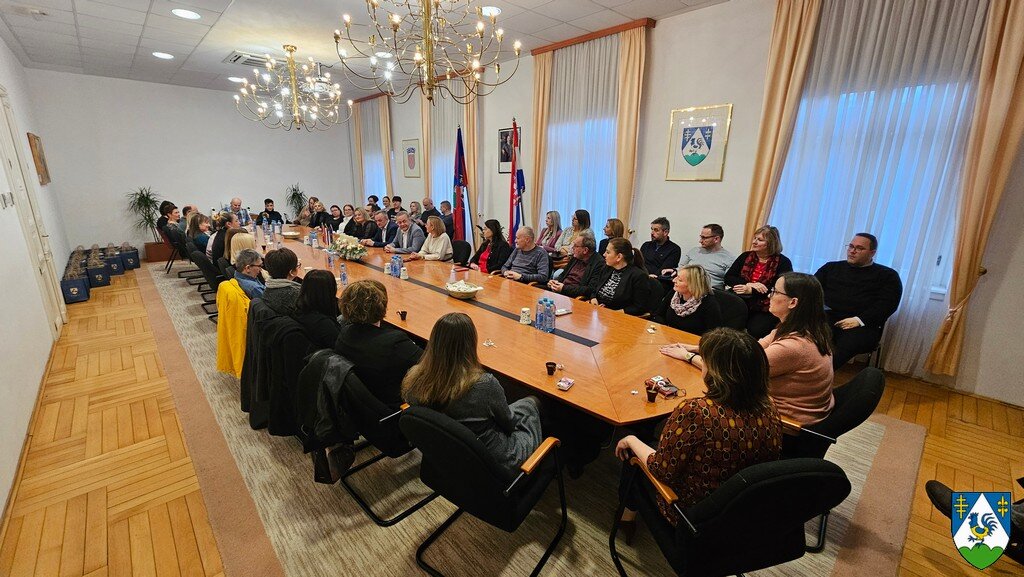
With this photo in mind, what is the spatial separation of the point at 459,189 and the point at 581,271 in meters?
3.99

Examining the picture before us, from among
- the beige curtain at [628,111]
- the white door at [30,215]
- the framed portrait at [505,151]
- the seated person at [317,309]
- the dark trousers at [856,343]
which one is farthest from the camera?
the framed portrait at [505,151]

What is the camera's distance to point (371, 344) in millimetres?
2129

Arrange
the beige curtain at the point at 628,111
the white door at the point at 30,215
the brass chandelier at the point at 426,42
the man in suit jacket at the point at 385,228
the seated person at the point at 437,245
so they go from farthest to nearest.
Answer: the man in suit jacket at the point at 385,228 → the seated person at the point at 437,245 → the beige curtain at the point at 628,111 → the white door at the point at 30,215 → the brass chandelier at the point at 426,42

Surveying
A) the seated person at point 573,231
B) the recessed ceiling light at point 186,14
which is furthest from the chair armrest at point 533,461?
the recessed ceiling light at point 186,14

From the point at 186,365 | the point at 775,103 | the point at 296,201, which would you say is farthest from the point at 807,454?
the point at 296,201

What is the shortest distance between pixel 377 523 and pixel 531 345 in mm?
1311

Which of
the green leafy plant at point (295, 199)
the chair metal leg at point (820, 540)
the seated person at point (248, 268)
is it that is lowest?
the chair metal leg at point (820, 540)

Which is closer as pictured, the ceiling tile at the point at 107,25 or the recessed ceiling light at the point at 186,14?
the recessed ceiling light at the point at 186,14

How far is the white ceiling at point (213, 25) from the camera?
14.6ft

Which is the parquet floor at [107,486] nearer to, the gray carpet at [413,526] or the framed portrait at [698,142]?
the gray carpet at [413,526]

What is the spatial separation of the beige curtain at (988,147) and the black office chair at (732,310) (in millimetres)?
1949

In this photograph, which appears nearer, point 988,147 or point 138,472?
point 138,472

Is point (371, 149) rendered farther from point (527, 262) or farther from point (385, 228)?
point (527, 262)

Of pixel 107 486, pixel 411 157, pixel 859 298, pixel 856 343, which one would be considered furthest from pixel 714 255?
pixel 411 157
